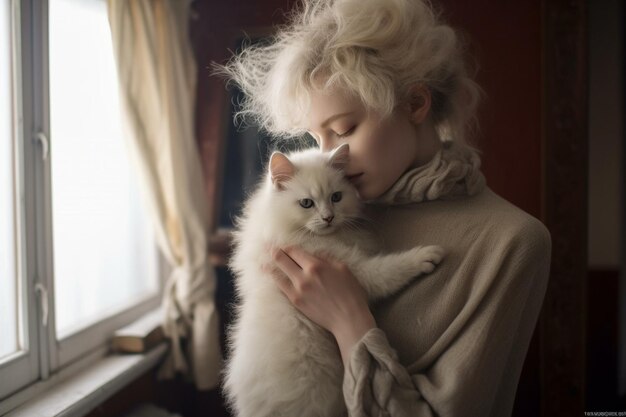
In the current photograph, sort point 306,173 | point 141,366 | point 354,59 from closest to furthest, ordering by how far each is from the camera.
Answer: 1. point 354,59
2. point 306,173
3. point 141,366

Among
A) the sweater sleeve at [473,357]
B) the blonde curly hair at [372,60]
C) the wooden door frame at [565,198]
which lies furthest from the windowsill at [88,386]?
the wooden door frame at [565,198]

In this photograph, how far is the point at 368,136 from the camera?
1.06 metres

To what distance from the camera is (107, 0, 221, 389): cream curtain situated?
200cm

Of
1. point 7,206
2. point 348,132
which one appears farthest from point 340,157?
point 7,206

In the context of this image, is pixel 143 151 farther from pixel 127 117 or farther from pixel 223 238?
pixel 223 238

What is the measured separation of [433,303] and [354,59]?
605 millimetres

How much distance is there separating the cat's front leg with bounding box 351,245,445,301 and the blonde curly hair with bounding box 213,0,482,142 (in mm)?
342

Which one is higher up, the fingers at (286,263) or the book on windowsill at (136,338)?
the fingers at (286,263)

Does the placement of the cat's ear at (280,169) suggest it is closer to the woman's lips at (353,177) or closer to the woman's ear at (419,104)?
the woman's lips at (353,177)

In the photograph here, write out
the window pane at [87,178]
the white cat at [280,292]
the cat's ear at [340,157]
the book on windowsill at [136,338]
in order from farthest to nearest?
the book on windowsill at [136,338] < the window pane at [87,178] < the cat's ear at [340,157] < the white cat at [280,292]

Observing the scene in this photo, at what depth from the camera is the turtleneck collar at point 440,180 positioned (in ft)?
3.44

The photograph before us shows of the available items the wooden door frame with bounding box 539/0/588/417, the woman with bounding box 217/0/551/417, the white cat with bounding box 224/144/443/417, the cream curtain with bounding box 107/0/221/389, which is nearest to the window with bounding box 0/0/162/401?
the cream curtain with bounding box 107/0/221/389

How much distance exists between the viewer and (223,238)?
2.49 metres

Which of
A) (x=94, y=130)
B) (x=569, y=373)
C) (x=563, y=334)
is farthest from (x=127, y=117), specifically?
(x=569, y=373)
